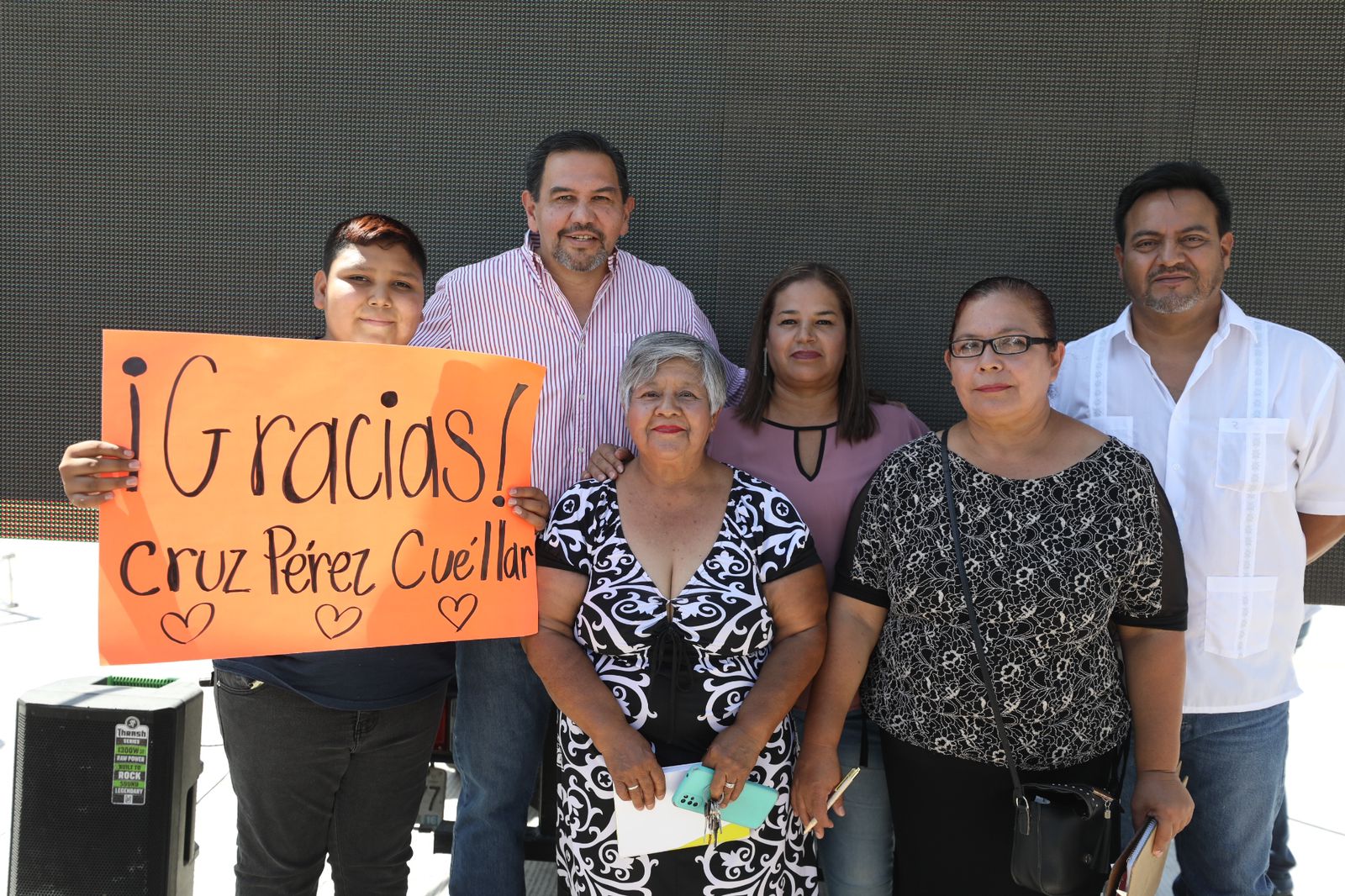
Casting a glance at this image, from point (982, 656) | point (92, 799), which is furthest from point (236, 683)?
point (982, 656)

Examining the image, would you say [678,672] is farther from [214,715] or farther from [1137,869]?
[214,715]

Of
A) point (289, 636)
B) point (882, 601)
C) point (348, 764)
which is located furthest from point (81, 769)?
point (882, 601)

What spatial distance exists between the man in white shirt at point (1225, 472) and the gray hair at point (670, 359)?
3.27 feet

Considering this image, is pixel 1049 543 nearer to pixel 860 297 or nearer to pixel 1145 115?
pixel 860 297

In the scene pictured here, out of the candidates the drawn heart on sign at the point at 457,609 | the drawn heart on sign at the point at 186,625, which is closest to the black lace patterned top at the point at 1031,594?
the drawn heart on sign at the point at 457,609

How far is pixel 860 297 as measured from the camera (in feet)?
9.84

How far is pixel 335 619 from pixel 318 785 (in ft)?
1.56

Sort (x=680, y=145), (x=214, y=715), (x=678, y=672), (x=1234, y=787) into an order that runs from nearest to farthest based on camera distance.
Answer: (x=678, y=672), (x=1234, y=787), (x=680, y=145), (x=214, y=715)

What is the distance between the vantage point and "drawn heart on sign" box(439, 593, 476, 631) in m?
1.86

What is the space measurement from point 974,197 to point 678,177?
103cm

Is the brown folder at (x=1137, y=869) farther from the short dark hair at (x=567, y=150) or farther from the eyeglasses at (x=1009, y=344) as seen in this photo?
the short dark hair at (x=567, y=150)

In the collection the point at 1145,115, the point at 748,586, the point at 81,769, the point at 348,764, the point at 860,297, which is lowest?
the point at 81,769

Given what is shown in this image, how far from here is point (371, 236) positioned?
1.97 metres

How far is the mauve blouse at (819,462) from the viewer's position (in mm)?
2219
